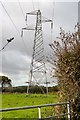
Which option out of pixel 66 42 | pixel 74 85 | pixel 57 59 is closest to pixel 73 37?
pixel 66 42

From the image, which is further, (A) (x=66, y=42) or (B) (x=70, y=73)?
(A) (x=66, y=42)

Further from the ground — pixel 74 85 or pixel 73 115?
pixel 74 85

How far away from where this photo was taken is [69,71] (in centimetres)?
1347

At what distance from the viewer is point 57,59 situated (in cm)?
1397

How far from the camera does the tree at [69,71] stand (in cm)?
1334

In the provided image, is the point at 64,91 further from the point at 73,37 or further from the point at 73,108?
the point at 73,37

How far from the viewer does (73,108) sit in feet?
43.4

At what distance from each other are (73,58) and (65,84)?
1083 millimetres

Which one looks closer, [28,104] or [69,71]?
[69,71]

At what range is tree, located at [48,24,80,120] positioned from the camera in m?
13.3

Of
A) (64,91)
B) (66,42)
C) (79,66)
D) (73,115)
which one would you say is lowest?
(73,115)

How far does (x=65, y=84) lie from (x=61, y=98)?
25.0 inches

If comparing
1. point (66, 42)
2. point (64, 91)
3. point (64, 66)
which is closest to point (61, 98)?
point (64, 91)

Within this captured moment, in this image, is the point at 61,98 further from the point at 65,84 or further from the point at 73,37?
the point at 73,37
